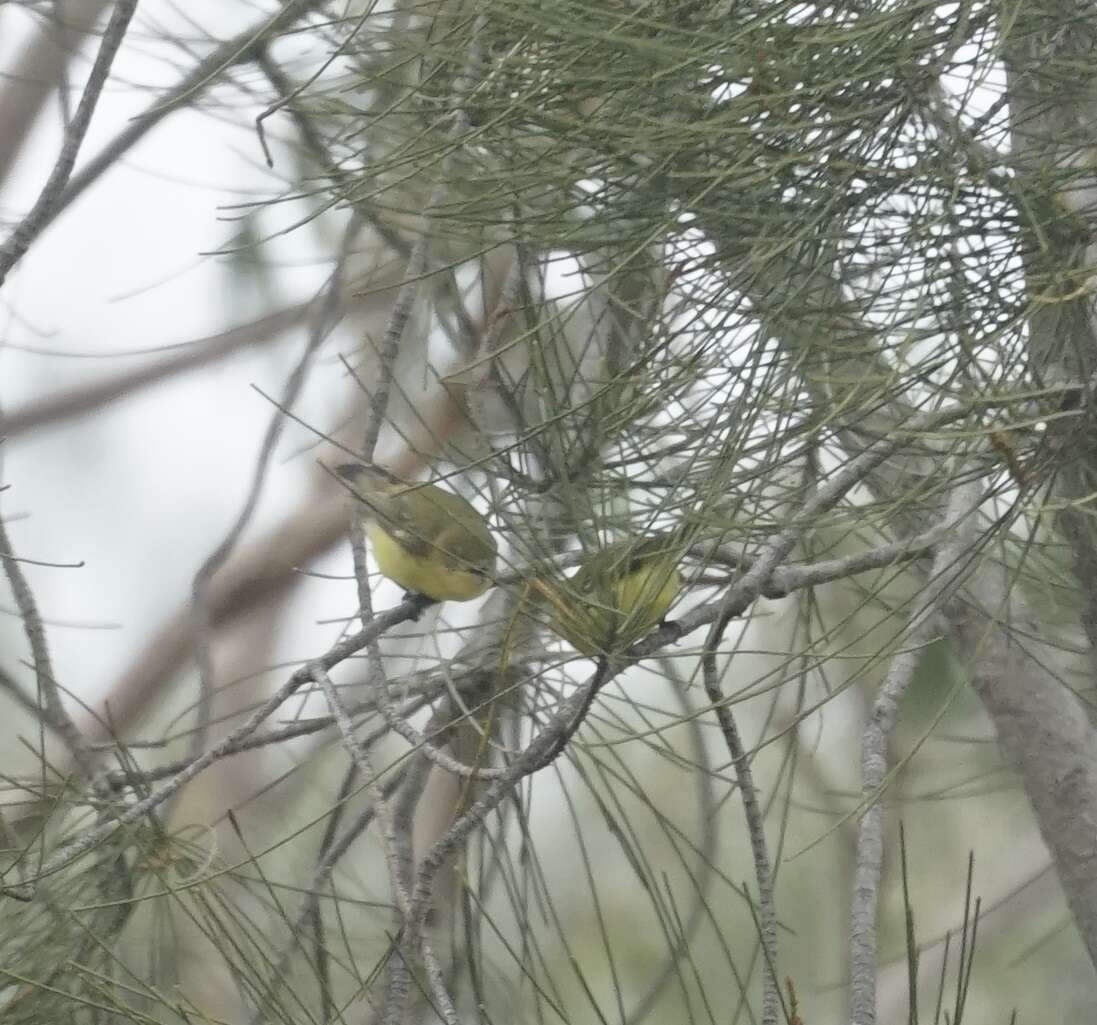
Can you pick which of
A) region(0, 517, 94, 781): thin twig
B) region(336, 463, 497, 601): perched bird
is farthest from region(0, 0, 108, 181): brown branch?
region(0, 517, 94, 781): thin twig

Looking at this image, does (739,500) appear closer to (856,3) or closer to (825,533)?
(856,3)

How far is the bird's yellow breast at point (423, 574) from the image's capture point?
855mm

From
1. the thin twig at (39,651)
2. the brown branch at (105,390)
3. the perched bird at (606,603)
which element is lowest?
the perched bird at (606,603)

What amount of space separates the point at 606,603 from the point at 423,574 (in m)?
0.39

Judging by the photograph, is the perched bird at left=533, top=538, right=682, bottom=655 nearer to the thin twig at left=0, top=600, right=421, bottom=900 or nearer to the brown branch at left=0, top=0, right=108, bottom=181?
the thin twig at left=0, top=600, right=421, bottom=900

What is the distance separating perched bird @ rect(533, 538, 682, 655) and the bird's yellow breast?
0.32 metres

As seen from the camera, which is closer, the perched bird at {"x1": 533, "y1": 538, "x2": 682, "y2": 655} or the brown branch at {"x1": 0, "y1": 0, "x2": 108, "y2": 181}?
the perched bird at {"x1": 533, "y1": 538, "x2": 682, "y2": 655}

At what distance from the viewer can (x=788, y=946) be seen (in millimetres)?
1776

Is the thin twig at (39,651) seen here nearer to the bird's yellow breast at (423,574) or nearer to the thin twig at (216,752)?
the thin twig at (216,752)

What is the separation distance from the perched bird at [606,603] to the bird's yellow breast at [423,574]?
32 centimetres

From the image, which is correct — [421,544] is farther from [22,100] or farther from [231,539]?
[22,100]

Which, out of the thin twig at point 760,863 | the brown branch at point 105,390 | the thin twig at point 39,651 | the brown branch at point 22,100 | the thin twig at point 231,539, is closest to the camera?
the thin twig at point 760,863

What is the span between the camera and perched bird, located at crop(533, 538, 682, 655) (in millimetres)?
449

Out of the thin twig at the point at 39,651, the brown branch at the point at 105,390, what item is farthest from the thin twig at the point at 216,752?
the brown branch at the point at 105,390
